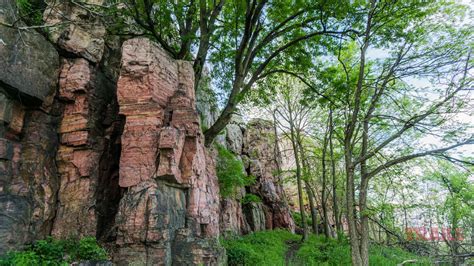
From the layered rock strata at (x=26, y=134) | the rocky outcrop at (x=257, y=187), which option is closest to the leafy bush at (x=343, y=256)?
the rocky outcrop at (x=257, y=187)

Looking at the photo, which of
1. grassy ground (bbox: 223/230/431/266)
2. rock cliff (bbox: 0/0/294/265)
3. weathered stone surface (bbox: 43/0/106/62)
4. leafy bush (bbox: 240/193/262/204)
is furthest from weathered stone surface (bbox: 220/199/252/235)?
weathered stone surface (bbox: 43/0/106/62)

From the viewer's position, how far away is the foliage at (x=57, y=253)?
21.1ft

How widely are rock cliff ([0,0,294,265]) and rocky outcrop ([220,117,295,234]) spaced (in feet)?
26.6

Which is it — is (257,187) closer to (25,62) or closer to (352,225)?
(352,225)

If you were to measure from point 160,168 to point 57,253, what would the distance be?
321 cm

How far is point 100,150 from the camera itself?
9.47 m

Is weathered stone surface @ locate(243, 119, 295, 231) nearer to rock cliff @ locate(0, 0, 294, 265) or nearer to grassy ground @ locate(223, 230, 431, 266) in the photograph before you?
grassy ground @ locate(223, 230, 431, 266)

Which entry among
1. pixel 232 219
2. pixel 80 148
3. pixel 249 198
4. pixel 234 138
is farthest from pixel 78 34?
pixel 234 138

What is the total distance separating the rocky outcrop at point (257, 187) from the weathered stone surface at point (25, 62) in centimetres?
1074

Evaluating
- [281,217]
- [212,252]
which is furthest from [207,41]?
[281,217]

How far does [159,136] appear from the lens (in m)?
8.34

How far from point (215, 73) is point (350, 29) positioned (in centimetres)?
609

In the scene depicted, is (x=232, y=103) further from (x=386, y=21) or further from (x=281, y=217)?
(x=281, y=217)

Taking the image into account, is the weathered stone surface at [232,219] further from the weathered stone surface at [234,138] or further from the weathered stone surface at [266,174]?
the weathered stone surface at [234,138]
